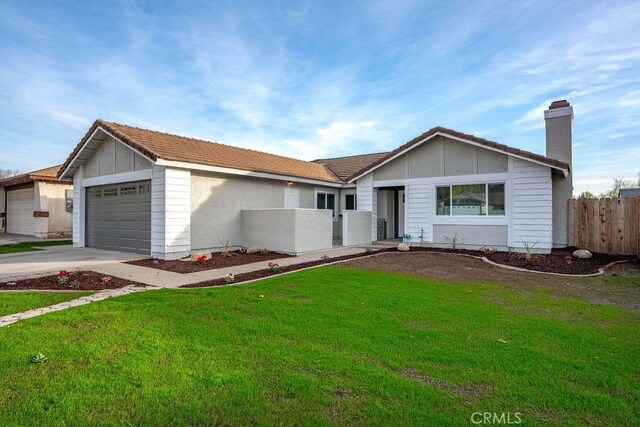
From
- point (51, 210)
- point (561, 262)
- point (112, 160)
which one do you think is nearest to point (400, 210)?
point (561, 262)

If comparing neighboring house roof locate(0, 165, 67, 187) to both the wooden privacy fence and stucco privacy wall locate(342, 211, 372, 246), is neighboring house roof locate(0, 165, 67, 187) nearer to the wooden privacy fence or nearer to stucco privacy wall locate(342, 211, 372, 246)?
stucco privacy wall locate(342, 211, 372, 246)

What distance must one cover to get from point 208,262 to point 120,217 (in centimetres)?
536

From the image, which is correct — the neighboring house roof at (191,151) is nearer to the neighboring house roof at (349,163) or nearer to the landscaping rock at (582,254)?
the neighboring house roof at (349,163)

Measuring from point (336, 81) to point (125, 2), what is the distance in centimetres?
840

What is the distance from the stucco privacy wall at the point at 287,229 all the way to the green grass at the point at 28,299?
6.97 m

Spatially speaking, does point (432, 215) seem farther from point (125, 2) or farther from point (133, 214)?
point (125, 2)

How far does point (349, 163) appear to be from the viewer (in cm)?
2245

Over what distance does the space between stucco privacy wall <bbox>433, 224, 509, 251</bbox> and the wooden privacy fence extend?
266cm

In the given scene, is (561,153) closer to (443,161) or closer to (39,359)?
(443,161)

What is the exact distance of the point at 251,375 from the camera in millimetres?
3352

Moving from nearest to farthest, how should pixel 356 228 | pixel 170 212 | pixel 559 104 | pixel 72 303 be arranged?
pixel 72 303 → pixel 170 212 → pixel 559 104 → pixel 356 228

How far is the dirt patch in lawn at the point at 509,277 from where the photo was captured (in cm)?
687

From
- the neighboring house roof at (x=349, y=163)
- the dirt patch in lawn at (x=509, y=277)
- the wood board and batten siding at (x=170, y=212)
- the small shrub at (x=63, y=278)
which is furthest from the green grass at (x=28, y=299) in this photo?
the neighboring house roof at (x=349, y=163)

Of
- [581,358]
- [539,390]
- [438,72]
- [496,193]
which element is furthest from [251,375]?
[438,72]
